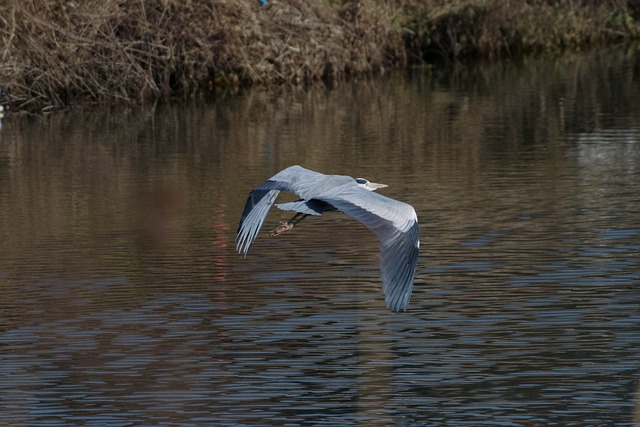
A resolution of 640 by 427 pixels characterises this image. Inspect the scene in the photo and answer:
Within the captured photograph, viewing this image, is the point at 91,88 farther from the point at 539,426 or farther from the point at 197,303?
the point at 539,426

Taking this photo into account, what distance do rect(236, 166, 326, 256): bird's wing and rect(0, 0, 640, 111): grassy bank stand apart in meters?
12.5

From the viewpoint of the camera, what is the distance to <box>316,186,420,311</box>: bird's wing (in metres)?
6.98

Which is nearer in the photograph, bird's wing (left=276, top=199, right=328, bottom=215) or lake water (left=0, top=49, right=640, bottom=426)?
lake water (left=0, top=49, right=640, bottom=426)

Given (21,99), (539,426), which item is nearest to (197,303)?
(539,426)

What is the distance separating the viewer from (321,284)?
9648mm

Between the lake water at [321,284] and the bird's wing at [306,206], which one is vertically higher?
the bird's wing at [306,206]

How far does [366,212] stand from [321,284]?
2.21m

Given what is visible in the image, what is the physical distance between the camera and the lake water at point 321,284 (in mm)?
7250

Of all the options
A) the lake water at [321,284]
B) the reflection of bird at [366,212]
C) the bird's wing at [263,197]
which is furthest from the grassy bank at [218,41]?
the reflection of bird at [366,212]

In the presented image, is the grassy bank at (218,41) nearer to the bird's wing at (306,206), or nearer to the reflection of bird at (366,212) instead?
the reflection of bird at (366,212)

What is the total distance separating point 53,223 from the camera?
12234 millimetres

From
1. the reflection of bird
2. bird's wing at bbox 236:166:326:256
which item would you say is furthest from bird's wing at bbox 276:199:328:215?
bird's wing at bbox 236:166:326:256

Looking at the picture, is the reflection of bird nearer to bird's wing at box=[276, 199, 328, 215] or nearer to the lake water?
bird's wing at box=[276, 199, 328, 215]

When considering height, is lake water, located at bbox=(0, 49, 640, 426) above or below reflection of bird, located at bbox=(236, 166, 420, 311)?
below
